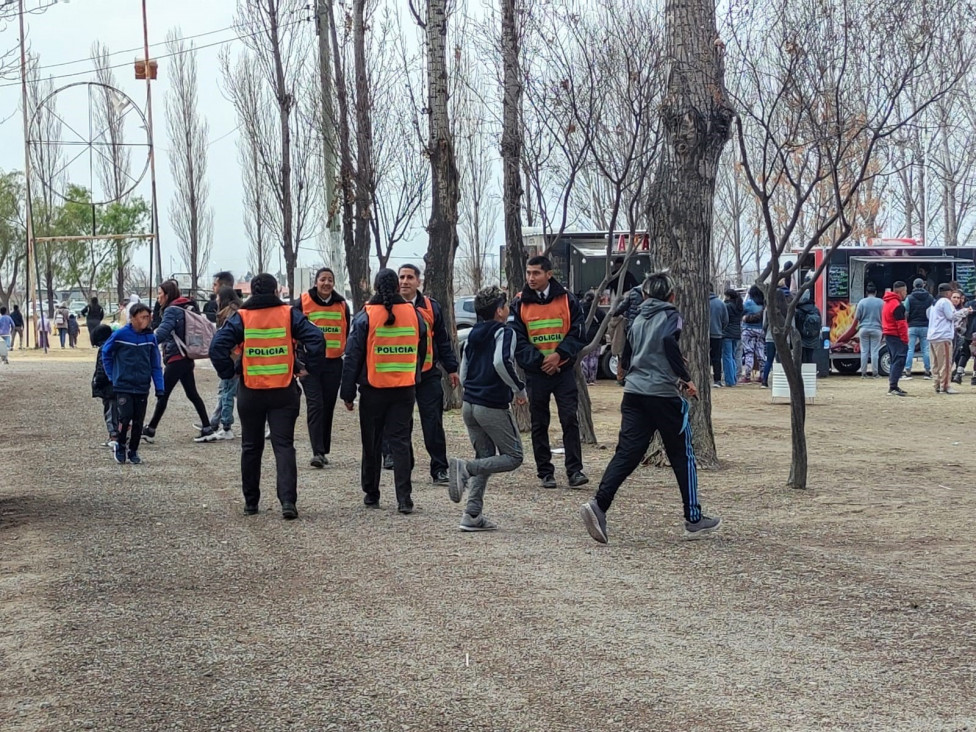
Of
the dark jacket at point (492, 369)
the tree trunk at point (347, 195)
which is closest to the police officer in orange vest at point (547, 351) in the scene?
the dark jacket at point (492, 369)

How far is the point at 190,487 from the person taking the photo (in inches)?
434

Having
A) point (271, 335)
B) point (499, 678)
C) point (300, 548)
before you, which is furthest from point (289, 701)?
point (271, 335)

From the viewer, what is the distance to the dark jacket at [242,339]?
940cm

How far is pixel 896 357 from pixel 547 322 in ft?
40.7

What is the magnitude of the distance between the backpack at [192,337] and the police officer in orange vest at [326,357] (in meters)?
2.59

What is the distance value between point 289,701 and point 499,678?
2.85ft

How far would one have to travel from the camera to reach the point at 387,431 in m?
9.62

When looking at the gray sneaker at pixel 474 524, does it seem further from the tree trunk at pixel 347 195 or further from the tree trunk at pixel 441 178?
the tree trunk at pixel 347 195

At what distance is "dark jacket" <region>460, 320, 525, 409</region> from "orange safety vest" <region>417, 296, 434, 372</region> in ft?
4.37

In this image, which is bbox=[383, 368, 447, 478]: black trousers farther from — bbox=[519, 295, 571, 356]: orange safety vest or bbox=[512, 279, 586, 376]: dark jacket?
bbox=[519, 295, 571, 356]: orange safety vest

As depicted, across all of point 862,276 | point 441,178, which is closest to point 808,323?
point 862,276

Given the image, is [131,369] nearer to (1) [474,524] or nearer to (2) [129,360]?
(2) [129,360]

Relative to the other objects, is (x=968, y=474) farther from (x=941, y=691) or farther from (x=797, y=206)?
(x=941, y=691)

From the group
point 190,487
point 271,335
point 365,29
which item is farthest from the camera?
point 365,29
